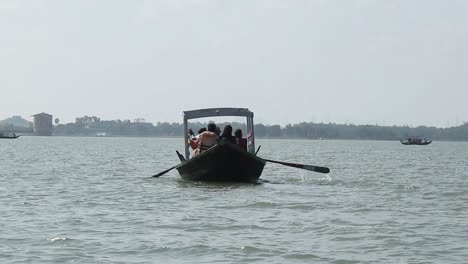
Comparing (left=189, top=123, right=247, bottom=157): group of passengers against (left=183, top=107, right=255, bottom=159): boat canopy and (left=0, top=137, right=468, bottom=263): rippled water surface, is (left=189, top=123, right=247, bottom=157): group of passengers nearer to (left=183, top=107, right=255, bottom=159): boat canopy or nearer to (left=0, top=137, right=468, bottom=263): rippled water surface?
(left=0, top=137, right=468, bottom=263): rippled water surface

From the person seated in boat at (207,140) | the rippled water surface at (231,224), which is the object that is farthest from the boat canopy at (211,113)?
the person seated in boat at (207,140)

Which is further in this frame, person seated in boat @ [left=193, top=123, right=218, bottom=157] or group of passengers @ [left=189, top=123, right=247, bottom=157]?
person seated in boat @ [left=193, top=123, right=218, bottom=157]

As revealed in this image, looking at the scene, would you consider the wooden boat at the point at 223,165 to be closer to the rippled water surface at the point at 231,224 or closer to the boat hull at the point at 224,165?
the boat hull at the point at 224,165

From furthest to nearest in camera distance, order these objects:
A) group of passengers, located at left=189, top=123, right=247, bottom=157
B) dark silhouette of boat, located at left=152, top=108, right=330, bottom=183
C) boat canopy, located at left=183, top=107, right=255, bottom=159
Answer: boat canopy, located at left=183, top=107, right=255, bottom=159
group of passengers, located at left=189, top=123, right=247, bottom=157
dark silhouette of boat, located at left=152, top=108, right=330, bottom=183

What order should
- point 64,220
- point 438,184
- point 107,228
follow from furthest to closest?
point 438,184, point 64,220, point 107,228

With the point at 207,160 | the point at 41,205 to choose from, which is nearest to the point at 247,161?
the point at 207,160

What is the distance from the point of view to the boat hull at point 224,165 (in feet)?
81.6

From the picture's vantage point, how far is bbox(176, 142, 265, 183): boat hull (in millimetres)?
24875

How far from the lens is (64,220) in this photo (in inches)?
676

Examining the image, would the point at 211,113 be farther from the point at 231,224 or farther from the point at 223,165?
the point at 231,224

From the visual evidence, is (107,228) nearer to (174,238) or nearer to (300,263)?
(174,238)

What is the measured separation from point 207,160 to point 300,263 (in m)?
12.7

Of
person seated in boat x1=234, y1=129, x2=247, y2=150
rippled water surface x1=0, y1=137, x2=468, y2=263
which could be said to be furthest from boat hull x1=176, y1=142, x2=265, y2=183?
person seated in boat x1=234, y1=129, x2=247, y2=150

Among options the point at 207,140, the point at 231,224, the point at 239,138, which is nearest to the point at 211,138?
the point at 207,140
